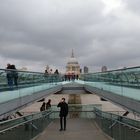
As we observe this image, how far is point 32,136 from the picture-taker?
57.1 ft

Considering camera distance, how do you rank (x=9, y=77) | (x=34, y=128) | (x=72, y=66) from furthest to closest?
(x=72, y=66) < (x=34, y=128) < (x=9, y=77)

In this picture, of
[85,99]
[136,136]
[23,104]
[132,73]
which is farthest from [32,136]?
[85,99]

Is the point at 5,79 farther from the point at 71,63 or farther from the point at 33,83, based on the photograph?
the point at 71,63

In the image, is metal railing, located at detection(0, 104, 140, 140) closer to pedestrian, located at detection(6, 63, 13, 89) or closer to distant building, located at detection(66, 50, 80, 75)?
pedestrian, located at detection(6, 63, 13, 89)

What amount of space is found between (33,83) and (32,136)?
4.68 metres

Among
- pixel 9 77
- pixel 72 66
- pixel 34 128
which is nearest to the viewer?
pixel 9 77

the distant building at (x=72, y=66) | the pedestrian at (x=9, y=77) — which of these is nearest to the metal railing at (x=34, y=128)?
the pedestrian at (x=9, y=77)

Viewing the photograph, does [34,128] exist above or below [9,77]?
below

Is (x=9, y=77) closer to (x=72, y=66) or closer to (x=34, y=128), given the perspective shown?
(x=34, y=128)

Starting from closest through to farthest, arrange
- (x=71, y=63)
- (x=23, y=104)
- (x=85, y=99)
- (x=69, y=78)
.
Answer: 1. (x=23, y=104)
2. (x=69, y=78)
3. (x=85, y=99)
4. (x=71, y=63)

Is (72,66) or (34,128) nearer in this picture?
(34,128)

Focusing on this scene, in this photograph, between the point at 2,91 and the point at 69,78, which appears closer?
the point at 2,91

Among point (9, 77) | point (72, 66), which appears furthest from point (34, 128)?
point (72, 66)

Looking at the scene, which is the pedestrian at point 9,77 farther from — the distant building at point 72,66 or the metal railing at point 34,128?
the distant building at point 72,66
